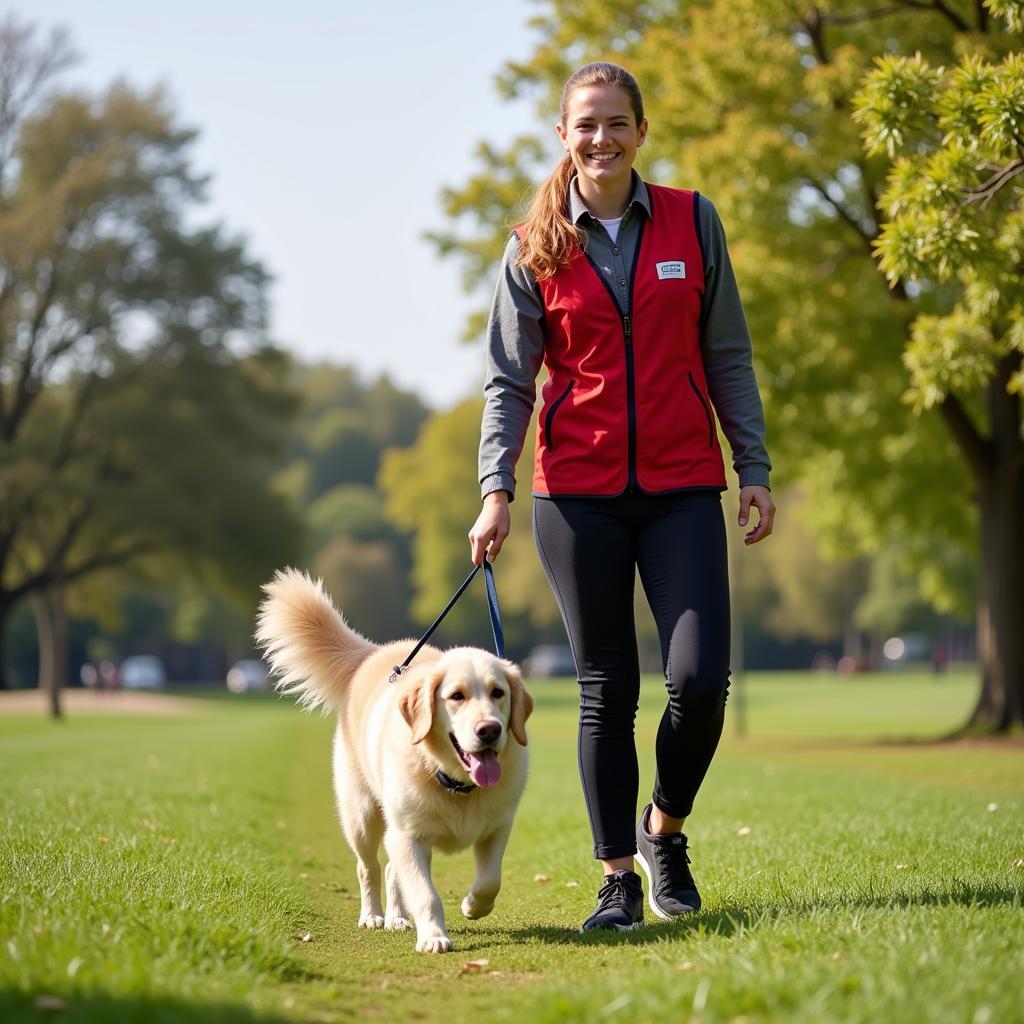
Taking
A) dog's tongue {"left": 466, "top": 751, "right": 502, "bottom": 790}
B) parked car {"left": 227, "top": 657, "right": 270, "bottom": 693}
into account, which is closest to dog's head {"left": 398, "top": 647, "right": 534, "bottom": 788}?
dog's tongue {"left": 466, "top": 751, "right": 502, "bottom": 790}

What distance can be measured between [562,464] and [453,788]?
1321 mm

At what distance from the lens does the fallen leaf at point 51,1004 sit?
332cm

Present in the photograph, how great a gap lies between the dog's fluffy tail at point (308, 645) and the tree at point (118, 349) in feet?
106

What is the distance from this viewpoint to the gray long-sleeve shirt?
502 cm

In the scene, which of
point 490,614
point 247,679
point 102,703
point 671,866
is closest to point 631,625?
point 490,614

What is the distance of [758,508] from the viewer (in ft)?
16.7

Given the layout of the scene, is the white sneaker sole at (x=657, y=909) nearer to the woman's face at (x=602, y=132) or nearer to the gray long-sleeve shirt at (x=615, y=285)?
the gray long-sleeve shirt at (x=615, y=285)

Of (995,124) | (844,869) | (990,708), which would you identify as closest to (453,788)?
(844,869)

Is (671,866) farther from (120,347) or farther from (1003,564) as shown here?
(120,347)

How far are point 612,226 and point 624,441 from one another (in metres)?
0.85

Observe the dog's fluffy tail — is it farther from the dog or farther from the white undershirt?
the white undershirt

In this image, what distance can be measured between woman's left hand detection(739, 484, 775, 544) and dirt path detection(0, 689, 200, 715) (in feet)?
120

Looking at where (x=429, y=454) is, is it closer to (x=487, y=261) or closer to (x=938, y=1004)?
(x=487, y=261)

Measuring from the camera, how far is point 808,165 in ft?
56.0
